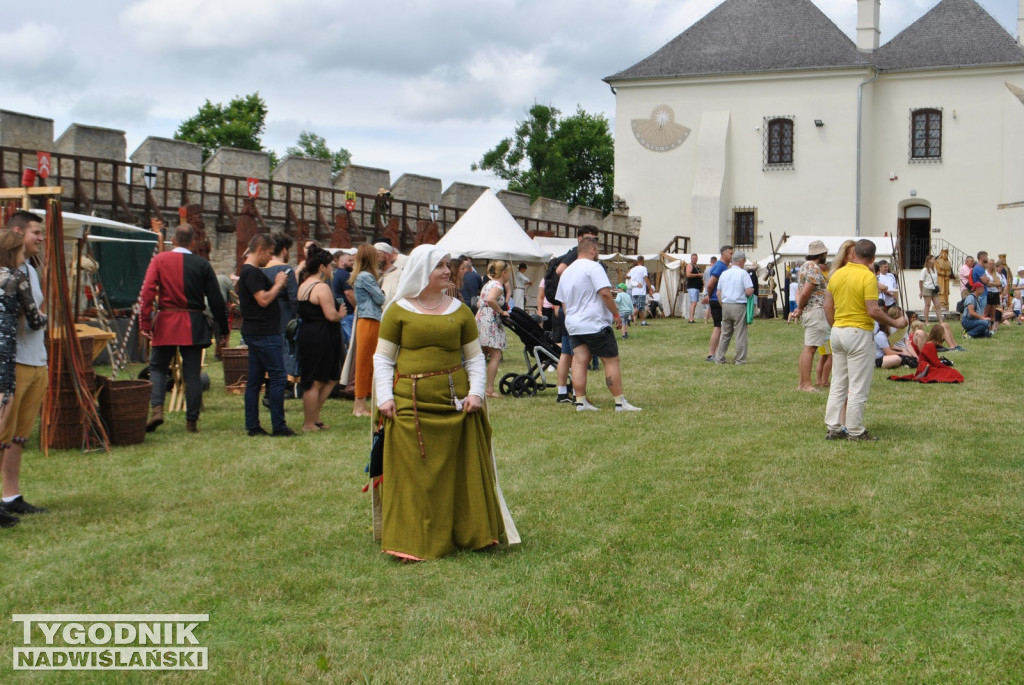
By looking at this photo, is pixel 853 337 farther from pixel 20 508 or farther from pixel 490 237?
pixel 490 237

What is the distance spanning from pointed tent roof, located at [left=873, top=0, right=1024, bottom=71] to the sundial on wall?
25.4ft

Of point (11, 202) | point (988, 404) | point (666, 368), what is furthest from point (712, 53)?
point (11, 202)

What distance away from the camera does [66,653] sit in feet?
14.4

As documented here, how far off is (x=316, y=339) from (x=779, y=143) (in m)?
34.3

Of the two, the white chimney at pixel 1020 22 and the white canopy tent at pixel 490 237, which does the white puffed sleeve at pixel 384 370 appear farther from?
the white chimney at pixel 1020 22

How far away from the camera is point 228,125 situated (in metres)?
65.4

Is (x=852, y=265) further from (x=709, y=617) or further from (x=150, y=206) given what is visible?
(x=150, y=206)

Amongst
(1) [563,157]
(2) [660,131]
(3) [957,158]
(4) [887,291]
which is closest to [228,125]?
(1) [563,157]

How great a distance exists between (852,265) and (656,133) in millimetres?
34555

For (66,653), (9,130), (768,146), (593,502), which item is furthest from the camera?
(768,146)

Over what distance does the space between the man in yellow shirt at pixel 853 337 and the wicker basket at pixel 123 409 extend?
5939 millimetres

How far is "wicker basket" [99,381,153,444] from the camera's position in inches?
358

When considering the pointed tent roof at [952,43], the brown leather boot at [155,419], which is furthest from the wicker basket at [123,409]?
the pointed tent roof at [952,43]

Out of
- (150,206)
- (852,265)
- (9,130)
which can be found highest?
(9,130)
